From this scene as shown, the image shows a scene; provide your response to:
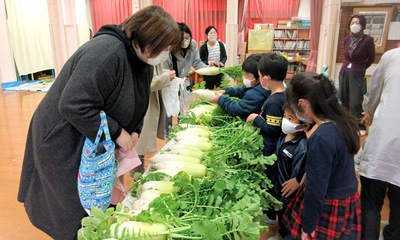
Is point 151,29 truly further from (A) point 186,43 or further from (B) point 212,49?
(B) point 212,49

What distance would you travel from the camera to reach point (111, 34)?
138cm

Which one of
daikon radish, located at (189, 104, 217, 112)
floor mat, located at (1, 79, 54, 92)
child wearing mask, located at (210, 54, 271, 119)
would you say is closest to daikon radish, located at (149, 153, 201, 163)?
child wearing mask, located at (210, 54, 271, 119)

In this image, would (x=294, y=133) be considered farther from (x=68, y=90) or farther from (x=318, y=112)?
(x=68, y=90)

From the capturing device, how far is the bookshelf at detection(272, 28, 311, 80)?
35.0 ft

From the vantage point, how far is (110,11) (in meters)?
12.9

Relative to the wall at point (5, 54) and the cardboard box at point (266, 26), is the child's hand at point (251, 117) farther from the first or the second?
the wall at point (5, 54)

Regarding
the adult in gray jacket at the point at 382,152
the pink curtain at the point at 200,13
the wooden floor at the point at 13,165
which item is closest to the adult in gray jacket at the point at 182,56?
the wooden floor at the point at 13,165

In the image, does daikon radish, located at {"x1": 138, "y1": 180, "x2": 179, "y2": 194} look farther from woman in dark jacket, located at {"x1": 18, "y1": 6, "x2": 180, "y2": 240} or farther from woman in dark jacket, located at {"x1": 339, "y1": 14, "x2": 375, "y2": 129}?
woman in dark jacket, located at {"x1": 339, "y1": 14, "x2": 375, "y2": 129}

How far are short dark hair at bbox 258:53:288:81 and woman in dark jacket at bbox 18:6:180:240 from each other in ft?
3.18

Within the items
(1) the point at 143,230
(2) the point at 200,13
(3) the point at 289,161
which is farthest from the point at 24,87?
(1) the point at 143,230

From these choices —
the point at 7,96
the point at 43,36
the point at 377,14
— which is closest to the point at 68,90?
the point at 377,14

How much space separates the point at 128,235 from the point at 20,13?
1177 centimetres

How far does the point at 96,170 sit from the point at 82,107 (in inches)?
12.6

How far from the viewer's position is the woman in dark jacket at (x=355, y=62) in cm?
398
